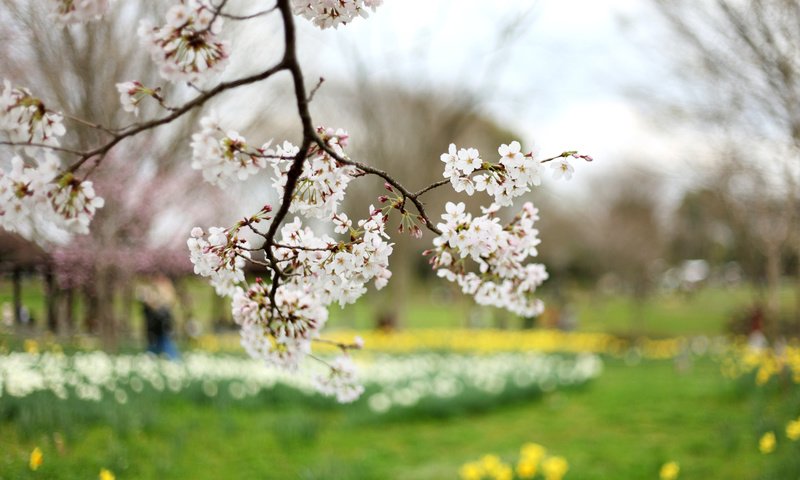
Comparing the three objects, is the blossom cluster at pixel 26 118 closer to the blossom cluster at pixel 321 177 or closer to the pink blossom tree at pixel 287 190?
the pink blossom tree at pixel 287 190

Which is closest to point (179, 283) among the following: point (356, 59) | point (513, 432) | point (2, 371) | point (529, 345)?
point (356, 59)

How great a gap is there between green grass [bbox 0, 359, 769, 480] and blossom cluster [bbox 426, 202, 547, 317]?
75.8 inches

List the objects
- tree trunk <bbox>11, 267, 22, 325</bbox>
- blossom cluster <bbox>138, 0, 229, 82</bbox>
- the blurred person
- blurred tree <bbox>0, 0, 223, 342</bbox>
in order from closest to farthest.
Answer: blossom cluster <bbox>138, 0, 229, 82</bbox> < tree trunk <bbox>11, 267, 22, 325</bbox> < blurred tree <bbox>0, 0, 223, 342</bbox> < the blurred person

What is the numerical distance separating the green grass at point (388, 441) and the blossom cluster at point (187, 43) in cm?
191

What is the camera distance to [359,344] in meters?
2.45

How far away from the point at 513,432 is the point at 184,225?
6275 mm

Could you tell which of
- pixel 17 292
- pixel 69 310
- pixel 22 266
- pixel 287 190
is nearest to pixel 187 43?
pixel 287 190

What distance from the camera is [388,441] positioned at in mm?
5445

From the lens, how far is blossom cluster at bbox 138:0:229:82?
1.55 m

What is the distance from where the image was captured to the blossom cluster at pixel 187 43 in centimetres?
155

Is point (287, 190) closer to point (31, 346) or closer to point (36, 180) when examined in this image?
point (36, 180)

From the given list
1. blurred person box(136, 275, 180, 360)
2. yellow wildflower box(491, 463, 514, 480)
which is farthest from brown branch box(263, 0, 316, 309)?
blurred person box(136, 275, 180, 360)

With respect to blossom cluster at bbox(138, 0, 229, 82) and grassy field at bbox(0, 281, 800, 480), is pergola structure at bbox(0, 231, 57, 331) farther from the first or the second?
blossom cluster at bbox(138, 0, 229, 82)

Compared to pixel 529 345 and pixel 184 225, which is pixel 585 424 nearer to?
pixel 529 345
